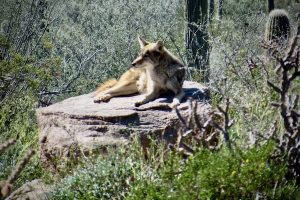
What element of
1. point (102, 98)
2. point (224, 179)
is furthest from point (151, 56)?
point (224, 179)

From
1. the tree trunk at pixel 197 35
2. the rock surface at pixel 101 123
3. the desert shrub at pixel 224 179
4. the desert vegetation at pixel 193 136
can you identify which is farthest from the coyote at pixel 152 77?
the tree trunk at pixel 197 35

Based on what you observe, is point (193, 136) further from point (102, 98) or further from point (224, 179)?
point (102, 98)

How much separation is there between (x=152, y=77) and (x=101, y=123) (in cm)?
102

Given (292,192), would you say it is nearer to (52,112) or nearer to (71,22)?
(52,112)

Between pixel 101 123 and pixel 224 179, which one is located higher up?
pixel 224 179

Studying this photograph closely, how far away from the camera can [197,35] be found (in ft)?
45.5

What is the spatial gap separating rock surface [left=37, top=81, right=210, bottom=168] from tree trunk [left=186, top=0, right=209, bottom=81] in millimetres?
4482

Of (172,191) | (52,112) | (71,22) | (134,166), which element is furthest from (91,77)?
(172,191)

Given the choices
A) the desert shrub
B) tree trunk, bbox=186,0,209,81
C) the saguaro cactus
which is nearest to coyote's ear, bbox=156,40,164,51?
the desert shrub

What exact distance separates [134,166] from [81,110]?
82.3 inches

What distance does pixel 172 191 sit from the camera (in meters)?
5.64

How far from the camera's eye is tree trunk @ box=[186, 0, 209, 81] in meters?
13.5

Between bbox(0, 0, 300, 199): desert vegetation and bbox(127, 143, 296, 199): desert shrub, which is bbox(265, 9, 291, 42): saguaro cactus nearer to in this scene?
bbox(0, 0, 300, 199): desert vegetation

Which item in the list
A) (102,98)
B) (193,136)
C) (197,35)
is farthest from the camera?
(197,35)
